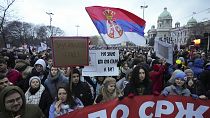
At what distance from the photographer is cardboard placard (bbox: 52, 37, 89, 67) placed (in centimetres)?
508

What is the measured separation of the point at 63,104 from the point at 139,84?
144 centimetres

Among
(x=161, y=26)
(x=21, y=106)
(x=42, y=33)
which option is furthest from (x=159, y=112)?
(x=161, y=26)

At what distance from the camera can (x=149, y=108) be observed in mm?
4457

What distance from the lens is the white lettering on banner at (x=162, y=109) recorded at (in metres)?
4.47

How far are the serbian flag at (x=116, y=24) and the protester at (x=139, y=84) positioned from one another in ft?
9.37

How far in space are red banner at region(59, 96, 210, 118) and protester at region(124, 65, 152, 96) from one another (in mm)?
811

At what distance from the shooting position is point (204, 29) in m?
73.8

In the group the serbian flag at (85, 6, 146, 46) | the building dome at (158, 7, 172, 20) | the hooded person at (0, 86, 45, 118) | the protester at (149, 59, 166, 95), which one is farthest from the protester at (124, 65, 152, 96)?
the building dome at (158, 7, 172, 20)

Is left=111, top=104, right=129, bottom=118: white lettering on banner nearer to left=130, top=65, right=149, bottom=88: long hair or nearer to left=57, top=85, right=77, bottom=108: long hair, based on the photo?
left=57, top=85, right=77, bottom=108: long hair

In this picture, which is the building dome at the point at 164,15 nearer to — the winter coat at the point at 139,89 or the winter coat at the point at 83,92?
the winter coat at the point at 83,92

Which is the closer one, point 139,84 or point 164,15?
point 139,84

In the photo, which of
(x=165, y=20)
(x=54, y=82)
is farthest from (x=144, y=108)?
(x=165, y=20)

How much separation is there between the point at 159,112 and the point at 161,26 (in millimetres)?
127933

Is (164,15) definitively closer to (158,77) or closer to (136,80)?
(158,77)
